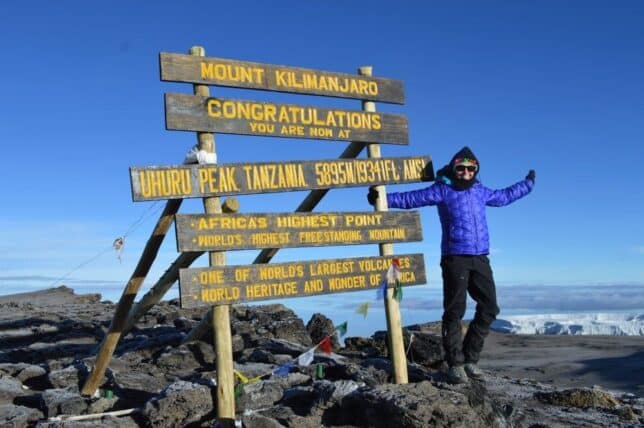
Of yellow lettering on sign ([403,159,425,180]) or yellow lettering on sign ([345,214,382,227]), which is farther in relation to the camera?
yellow lettering on sign ([403,159,425,180])

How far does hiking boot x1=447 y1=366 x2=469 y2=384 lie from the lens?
294 inches

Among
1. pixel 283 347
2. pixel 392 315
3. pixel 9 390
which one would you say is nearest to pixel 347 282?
pixel 392 315

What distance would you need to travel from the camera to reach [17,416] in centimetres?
677

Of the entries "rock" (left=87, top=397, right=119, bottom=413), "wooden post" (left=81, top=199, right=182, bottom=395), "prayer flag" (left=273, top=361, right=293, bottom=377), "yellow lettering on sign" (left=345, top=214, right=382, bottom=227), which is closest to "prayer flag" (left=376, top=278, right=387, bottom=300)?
"yellow lettering on sign" (left=345, top=214, right=382, bottom=227)

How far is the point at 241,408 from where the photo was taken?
656cm

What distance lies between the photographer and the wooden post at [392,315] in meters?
7.45

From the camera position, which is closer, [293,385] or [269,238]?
[269,238]

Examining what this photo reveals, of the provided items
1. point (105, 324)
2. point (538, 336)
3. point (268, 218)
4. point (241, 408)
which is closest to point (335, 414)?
point (241, 408)

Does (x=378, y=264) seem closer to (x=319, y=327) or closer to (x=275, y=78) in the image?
(x=275, y=78)

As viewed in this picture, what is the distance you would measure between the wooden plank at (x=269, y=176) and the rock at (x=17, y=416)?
8.67 ft

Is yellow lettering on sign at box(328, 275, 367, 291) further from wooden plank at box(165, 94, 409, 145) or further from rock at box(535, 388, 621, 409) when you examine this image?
rock at box(535, 388, 621, 409)

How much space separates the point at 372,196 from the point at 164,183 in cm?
253

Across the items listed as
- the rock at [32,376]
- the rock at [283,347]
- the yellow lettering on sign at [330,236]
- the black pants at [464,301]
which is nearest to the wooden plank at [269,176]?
the yellow lettering on sign at [330,236]

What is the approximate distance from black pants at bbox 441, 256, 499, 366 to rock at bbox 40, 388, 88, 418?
161 inches
